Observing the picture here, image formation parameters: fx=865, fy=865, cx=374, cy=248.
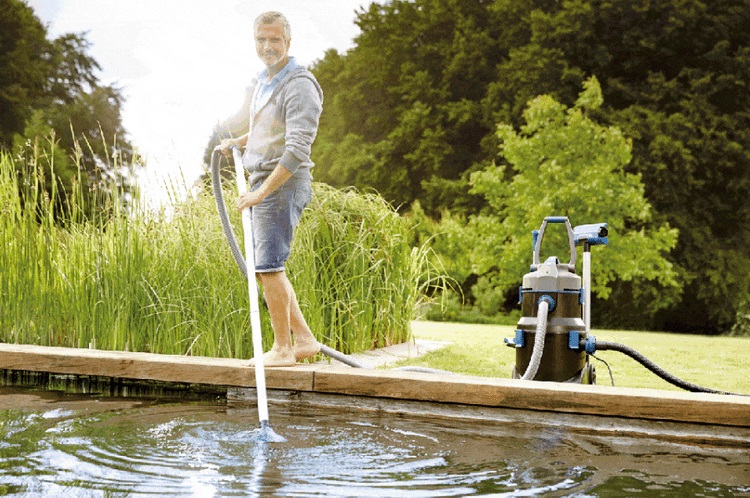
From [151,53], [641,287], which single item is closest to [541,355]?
[641,287]

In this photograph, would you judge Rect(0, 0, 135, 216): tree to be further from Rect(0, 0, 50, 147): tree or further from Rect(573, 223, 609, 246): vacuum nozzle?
Rect(573, 223, 609, 246): vacuum nozzle

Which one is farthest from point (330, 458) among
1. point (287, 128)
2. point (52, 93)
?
point (52, 93)

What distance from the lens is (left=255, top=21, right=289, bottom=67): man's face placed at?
3738mm

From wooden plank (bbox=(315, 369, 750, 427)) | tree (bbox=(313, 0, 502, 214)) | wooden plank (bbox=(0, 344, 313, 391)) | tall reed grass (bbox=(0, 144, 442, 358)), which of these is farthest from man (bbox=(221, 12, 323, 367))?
tree (bbox=(313, 0, 502, 214))

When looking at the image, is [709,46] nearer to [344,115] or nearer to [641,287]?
[641,287]

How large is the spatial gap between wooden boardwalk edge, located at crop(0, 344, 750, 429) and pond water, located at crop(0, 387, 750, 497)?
0.10m

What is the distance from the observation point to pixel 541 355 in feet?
12.5

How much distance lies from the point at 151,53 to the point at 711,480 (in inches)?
1069

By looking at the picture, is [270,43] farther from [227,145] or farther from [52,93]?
[52,93]

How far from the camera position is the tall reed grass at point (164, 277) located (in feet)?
16.5

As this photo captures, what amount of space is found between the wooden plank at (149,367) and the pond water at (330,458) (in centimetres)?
24

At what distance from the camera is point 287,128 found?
12.0ft

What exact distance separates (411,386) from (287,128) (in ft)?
3.93

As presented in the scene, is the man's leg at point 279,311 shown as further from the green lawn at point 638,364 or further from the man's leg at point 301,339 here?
the green lawn at point 638,364
